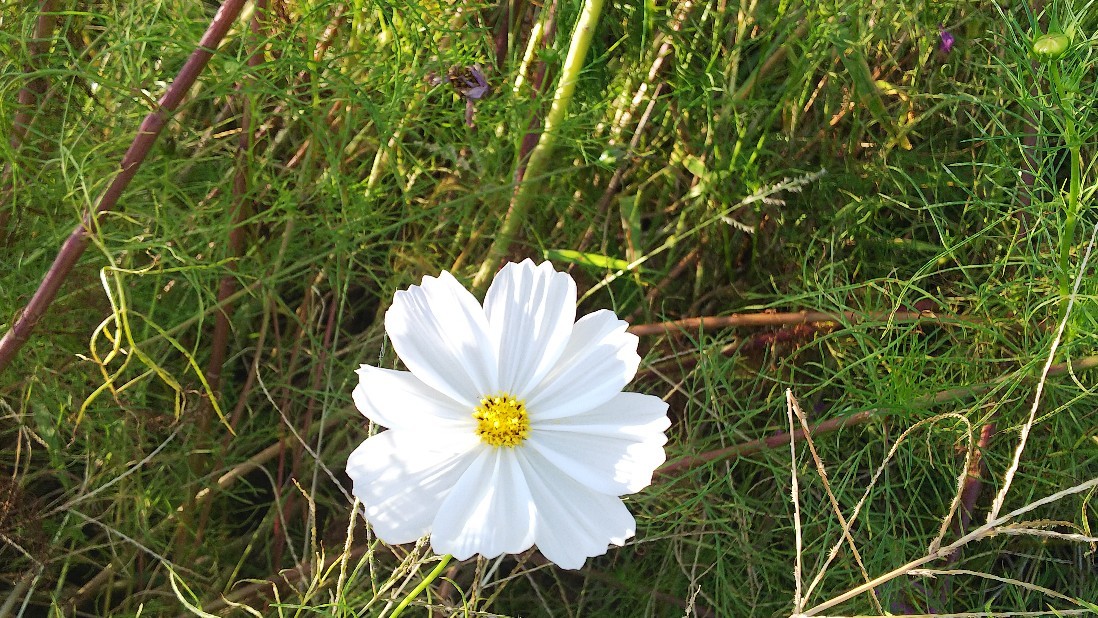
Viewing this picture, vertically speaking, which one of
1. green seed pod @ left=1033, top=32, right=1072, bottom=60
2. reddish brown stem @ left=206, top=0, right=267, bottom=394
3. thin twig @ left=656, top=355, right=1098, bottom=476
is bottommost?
thin twig @ left=656, top=355, right=1098, bottom=476

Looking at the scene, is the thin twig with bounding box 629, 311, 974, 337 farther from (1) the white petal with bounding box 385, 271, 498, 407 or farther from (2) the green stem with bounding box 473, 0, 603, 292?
(1) the white petal with bounding box 385, 271, 498, 407

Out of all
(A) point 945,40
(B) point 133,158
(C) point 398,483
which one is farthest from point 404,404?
(A) point 945,40

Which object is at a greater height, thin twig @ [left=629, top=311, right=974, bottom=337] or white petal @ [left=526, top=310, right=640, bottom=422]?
white petal @ [left=526, top=310, right=640, bottom=422]

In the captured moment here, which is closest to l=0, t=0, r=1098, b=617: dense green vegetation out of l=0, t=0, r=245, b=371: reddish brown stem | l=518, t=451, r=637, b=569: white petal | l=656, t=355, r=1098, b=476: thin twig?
l=656, t=355, r=1098, b=476: thin twig

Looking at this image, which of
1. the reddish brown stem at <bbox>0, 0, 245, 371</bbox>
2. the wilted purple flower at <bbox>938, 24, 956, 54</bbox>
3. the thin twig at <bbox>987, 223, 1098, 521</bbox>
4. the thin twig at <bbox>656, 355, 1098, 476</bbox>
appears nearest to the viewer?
the thin twig at <bbox>987, 223, 1098, 521</bbox>

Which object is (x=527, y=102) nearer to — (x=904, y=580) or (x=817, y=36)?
(x=817, y=36)

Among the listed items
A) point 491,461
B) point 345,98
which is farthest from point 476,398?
point 345,98

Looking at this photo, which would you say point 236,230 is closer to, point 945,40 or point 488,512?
point 488,512

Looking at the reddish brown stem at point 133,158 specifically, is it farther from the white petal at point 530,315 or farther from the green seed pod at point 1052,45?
the green seed pod at point 1052,45
